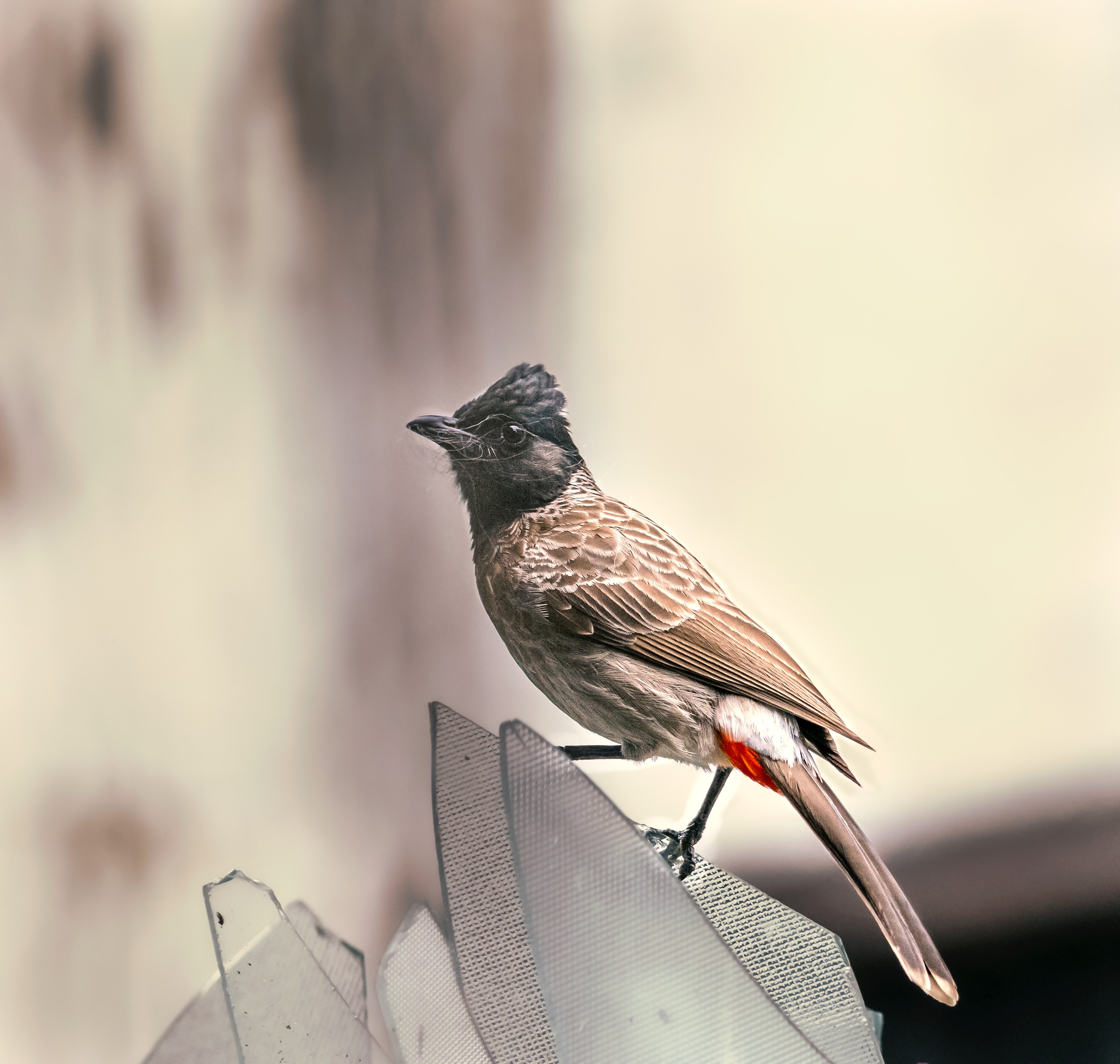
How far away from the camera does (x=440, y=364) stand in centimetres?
94

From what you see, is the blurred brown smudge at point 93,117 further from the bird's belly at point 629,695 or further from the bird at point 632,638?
the bird's belly at point 629,695

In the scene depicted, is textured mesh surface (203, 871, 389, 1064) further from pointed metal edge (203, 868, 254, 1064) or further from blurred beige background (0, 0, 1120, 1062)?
blurred beige background (0, 0, 1120, 1062)

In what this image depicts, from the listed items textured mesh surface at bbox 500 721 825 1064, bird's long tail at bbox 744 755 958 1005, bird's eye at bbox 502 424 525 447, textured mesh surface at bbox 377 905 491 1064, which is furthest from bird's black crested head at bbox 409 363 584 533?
textured mesh surface at bbox 377 905 491 1064

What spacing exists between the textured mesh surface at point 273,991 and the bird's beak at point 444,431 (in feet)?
1.59

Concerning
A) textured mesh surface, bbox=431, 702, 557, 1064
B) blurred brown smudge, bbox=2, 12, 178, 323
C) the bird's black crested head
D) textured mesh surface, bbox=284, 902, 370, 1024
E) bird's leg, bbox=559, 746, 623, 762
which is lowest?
textured mesh surface, bbox=284, 902, 370, 1024

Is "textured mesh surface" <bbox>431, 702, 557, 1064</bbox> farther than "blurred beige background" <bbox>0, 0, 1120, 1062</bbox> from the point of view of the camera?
No

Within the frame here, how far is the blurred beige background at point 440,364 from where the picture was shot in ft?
3.18

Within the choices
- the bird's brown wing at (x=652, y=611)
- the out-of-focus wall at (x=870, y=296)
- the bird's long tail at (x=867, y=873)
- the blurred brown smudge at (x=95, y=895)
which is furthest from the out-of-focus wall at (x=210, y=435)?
the bird's long tail at (x=867, y=873)

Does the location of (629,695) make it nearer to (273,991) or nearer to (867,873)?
(867,873)

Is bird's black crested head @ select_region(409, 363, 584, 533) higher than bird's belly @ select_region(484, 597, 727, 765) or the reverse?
higher

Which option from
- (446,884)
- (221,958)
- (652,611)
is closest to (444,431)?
(652,611)

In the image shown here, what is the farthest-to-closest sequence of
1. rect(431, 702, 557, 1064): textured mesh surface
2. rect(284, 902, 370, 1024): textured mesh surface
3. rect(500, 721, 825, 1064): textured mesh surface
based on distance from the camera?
rect(284, 902, 370, 1024): textured mesh surface, rect(431, 702, 557, 1064): textured mesh surface, rect(500, 721, 825, 1064): textured mesh surface

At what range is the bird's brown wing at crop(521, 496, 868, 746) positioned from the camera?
809mm

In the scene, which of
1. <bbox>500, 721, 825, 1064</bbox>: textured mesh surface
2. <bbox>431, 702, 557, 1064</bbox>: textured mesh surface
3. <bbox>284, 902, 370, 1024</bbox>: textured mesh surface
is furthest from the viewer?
<bbox>284, 902, 370, 1024</bbox>: textured mesh surface
